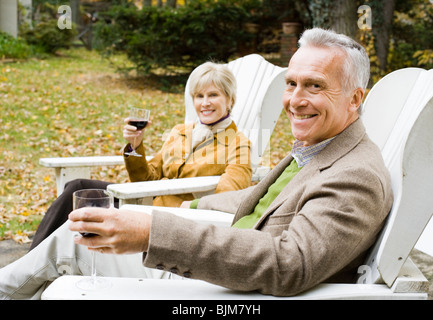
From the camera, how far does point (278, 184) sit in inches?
79.6

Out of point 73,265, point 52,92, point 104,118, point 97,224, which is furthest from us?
point 52,92

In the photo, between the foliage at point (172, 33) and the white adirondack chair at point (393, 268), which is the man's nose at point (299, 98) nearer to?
the white adirondack chair at point (393, 268)

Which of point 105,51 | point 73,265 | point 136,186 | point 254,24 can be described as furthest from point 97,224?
point 254,24

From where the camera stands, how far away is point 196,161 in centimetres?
328

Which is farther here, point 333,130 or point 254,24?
point 254,24

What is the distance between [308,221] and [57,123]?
24.6 ft

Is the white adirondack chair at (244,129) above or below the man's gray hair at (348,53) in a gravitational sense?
below

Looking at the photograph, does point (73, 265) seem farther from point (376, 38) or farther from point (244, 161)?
point (376, 38)

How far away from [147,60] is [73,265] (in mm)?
9303

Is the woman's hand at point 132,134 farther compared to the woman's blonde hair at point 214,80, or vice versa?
the woman's blonde hair at point 214,80

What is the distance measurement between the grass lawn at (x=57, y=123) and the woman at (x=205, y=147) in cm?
145

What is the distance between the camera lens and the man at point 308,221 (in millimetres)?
1453

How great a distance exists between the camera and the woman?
3139mm

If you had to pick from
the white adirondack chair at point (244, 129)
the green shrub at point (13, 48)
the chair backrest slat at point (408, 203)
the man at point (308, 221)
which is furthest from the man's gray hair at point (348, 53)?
the green shrub at point (13, 48)
